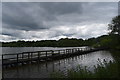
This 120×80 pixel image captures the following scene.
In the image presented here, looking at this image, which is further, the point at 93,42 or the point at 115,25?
the point at 93,42

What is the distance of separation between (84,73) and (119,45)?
170ft

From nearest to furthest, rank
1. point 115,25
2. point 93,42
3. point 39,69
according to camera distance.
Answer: point 39,69 < point 115,25 < point 93,42

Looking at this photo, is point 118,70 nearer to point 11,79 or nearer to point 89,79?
point 89,79

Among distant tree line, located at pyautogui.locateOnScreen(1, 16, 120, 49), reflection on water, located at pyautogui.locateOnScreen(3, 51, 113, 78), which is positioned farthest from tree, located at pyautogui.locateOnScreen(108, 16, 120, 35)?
reflection on water, located at pyautogui.locateOnScreen(3, 51, 113, 78)

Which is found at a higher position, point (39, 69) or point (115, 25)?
point (115, 25)

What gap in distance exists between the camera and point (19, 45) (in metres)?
187

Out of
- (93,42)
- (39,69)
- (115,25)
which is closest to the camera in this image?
(39,69)

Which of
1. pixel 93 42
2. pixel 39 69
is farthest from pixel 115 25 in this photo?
pixel 93 42

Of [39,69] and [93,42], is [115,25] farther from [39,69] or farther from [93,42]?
[93,42]

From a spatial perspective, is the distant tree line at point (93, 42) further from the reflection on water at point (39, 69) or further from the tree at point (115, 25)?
the reflection on water at point (39, 69)

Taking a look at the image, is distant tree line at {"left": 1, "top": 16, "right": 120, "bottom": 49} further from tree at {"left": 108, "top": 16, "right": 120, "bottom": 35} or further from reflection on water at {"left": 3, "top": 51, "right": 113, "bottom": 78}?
reflection on water at {"left": 3, "top": 51, "right": 113, "bottom": 78}

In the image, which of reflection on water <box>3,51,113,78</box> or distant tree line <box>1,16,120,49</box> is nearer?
reflection on water <box>3,51,113,78</box>

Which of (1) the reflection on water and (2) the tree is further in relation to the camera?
(2) the tree

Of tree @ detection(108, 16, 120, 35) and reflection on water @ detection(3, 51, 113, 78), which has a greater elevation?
tree @ detection(108, 16, 120, 35)
